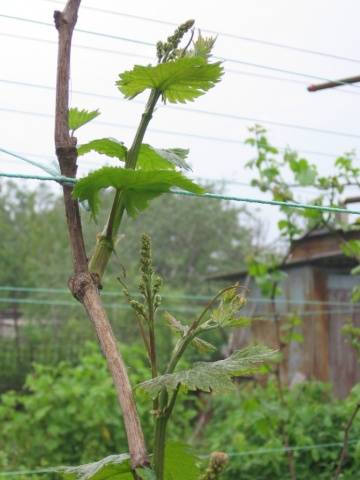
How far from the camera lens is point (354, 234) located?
693 centimetres

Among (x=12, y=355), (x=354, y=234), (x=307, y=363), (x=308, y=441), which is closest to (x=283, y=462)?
(x=308, y=441)

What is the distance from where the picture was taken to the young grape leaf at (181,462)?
2.95 ft

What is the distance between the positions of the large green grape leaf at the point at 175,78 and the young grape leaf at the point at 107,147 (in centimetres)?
7

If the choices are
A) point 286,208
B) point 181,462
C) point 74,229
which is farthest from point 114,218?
point 286,208

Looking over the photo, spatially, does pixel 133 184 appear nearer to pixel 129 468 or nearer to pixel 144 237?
pixel 144 237

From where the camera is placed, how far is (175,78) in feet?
2.93

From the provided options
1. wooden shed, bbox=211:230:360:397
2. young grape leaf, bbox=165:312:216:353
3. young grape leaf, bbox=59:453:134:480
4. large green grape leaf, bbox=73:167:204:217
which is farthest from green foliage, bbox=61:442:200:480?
wooden shed, bbox=211:230:360:397

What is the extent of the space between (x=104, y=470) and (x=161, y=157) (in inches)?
14.5

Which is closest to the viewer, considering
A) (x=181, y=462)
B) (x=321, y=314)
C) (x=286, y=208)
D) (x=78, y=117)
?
(x=181, y=462)

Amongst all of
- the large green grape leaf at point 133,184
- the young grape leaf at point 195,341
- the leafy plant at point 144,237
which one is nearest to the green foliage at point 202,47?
the leafy plant at point 144,237

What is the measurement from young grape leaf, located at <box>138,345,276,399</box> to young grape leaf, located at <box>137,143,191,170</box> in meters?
0.26

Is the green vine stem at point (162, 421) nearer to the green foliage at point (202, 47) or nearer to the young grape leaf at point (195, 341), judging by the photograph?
the young grape leaf at point (195, 341)

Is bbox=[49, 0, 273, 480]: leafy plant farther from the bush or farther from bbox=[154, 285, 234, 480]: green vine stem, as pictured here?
the bush

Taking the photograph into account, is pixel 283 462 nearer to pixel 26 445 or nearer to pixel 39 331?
pixel 26 445
